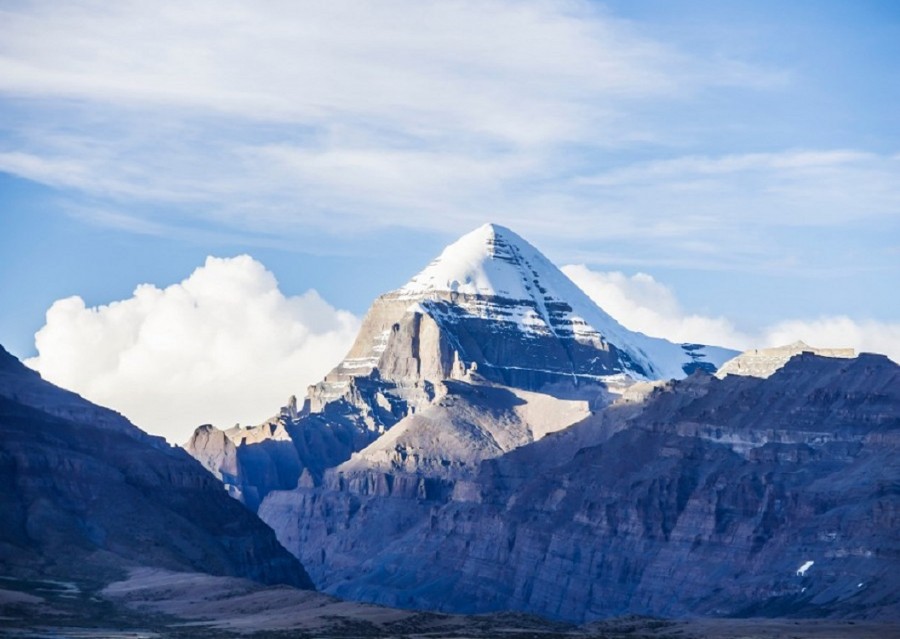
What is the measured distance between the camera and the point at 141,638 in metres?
197

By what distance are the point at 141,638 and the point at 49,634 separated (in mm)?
7665

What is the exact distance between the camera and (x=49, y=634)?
198 meters
